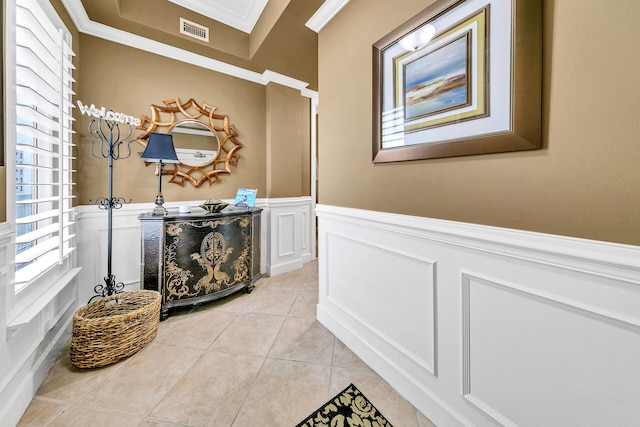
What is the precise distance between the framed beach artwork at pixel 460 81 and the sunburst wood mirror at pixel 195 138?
1974mm

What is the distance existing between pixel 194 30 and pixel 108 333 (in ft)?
8.55

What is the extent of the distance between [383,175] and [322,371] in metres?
1.23

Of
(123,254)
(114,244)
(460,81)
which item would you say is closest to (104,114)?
(114,244)

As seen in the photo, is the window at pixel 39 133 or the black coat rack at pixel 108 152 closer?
the window at pixel 39 133

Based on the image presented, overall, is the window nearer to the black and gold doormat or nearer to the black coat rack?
the black coat rack

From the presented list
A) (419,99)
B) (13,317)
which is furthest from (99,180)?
(419,99)

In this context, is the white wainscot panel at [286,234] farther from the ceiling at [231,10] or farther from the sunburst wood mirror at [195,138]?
the ceiling at [231,10]

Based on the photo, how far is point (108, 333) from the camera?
1498 millimetres

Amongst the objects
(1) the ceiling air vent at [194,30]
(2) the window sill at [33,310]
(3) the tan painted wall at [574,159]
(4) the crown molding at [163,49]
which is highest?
(1) the ceiling air vent at [194,30]

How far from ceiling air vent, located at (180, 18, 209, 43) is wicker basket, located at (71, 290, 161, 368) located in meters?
2.38

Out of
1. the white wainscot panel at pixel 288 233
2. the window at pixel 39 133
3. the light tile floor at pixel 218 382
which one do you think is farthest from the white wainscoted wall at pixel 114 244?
the white wainscot panel at pixel 288 233

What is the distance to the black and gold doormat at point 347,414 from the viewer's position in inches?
45.4

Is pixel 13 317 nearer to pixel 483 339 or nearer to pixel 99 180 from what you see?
pixel 99 180

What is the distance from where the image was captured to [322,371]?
149 cm
